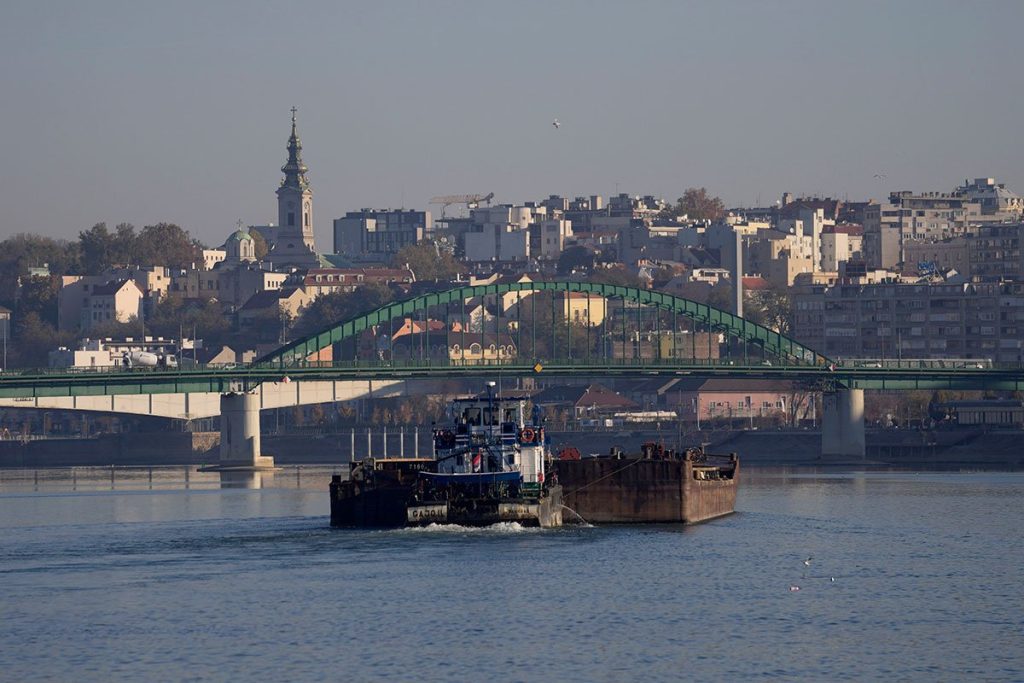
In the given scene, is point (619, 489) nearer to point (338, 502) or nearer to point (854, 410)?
point (338, 502)

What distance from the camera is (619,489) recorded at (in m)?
96.5

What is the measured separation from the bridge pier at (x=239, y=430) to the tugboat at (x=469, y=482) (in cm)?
6726

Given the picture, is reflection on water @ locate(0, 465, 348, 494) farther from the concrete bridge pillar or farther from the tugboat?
the tugboat

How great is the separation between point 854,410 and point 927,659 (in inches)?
4178

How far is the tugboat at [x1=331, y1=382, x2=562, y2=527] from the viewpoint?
292ft

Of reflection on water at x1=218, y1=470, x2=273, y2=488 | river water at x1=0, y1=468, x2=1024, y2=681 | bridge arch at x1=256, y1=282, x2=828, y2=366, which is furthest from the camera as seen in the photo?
bridge arch at x1=256, y1=282, x2=828, y2=366

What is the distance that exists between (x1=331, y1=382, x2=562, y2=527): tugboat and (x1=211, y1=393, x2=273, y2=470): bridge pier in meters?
67.3

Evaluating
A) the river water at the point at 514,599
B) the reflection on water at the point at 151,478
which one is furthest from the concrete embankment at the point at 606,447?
the river water at the point at 514,599

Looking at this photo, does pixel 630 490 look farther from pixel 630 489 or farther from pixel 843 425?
pixel 843 425

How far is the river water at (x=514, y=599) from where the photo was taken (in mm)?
60375

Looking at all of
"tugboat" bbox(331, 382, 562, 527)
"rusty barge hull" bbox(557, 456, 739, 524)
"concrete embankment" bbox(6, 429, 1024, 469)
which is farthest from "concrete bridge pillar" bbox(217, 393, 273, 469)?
"rusty barge hull" bbox(557, 456, 739, 524)

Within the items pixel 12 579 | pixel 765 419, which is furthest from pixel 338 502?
pixel 765 419

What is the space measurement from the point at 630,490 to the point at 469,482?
948 cm

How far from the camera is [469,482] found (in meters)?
89.6
